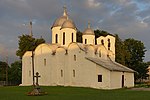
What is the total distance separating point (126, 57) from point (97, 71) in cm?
2662

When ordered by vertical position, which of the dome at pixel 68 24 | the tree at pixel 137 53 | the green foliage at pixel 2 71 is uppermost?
the dome at pixel 68 24

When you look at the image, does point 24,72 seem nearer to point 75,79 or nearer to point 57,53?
point 57,53

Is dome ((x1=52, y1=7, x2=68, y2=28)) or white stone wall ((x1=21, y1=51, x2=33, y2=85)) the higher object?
dome ((x1=52, y1=7, x2=68, y2=28))

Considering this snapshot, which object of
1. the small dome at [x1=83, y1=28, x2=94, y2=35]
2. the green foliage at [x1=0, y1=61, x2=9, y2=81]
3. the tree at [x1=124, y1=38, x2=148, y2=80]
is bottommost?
the green foliage at [x1=0, y1=61, x2=9, y2=81]

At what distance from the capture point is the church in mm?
48188

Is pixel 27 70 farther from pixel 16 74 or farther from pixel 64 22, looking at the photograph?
pixel 16 74

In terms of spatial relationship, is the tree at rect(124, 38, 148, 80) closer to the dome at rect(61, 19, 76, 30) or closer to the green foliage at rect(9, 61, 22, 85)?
the green foliage at rect(9, 61, 22, 85)

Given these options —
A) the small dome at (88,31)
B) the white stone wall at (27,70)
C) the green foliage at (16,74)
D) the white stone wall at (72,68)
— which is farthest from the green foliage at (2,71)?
the small dome at (88,31)

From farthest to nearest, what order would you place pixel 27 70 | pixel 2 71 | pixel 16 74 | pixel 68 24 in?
pixel 2 71
pixel 16 74
pixel 27 70
pixel 68 24

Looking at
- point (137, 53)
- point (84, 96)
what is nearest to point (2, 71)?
point (137, 53)

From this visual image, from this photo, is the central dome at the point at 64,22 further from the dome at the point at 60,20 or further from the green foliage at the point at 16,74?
the green foliage at the point at 16,74

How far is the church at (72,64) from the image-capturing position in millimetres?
48188

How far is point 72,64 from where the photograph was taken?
5044 cm

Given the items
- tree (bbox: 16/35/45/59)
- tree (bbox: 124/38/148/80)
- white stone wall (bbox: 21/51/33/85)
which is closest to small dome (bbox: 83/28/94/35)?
white stone wall (bbox: 21/51/33/85)
